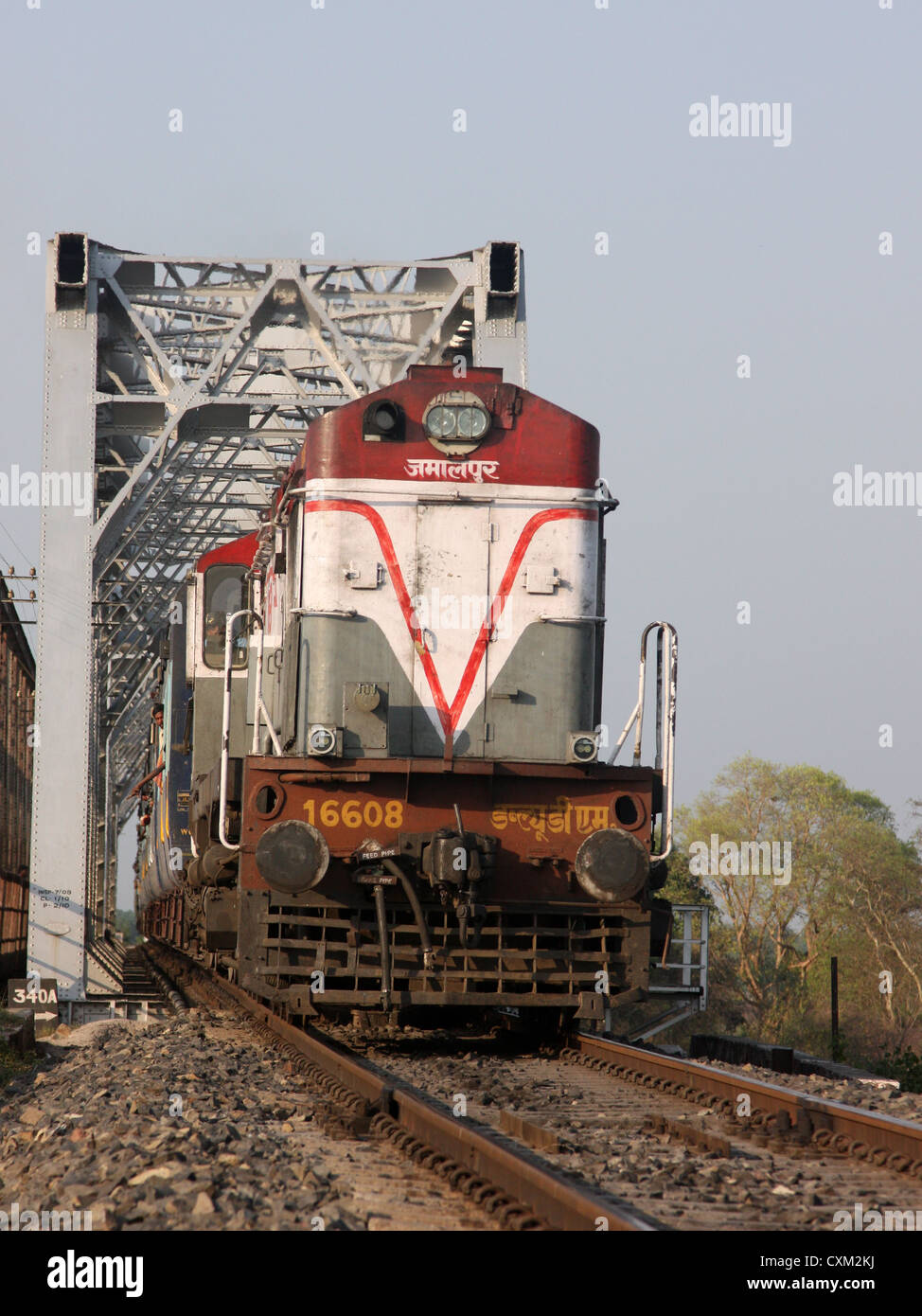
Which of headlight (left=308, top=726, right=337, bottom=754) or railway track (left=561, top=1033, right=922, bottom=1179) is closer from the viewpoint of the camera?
railway track (left=561, top=1033, right=922, bottom=1179)

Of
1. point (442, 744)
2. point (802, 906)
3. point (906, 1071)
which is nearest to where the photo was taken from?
point (442, 744)

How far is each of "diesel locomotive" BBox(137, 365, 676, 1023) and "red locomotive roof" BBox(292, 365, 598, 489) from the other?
2 cm

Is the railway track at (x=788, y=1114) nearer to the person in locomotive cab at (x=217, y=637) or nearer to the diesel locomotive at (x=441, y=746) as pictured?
the diesel locomotive at (x=441, y=746)

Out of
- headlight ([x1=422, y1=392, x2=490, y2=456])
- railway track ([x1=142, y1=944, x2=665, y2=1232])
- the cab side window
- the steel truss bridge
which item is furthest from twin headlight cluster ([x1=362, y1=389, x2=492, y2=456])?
the steel truss bridge

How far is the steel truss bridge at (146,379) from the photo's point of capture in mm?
18484

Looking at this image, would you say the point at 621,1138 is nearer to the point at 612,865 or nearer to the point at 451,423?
the point at 612,865

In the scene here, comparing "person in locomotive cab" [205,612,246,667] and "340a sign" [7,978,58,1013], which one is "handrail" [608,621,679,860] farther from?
"340a sign" [7,978,58,1013]

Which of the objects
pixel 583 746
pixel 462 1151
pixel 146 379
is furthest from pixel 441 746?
pixel 146 379

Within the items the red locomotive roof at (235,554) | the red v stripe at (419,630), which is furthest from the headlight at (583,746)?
the red locomotive roof at (235,554)

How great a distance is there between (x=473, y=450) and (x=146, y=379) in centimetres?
1340

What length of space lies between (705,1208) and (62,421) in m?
15.7

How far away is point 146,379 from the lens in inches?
890

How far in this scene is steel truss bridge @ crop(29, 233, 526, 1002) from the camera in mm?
18484
